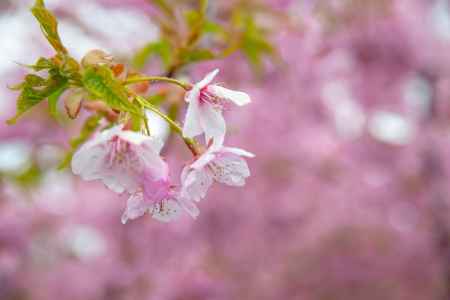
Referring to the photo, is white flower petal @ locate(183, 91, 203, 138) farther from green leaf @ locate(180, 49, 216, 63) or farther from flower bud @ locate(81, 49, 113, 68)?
green leaf @ locate(180, 49, 216, 63)

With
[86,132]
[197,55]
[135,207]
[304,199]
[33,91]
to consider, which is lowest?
[135,207]

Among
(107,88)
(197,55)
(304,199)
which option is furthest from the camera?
(304,199)

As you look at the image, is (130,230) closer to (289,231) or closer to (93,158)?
(289,231)

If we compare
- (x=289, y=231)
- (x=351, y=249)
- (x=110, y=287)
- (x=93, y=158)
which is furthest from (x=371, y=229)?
(x=93, y=158)

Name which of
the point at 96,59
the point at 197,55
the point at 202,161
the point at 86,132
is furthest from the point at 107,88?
the point at 197,55

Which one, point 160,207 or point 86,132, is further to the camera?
point 86,132

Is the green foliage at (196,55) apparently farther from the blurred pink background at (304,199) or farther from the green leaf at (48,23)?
the blurred pink background at (304,199)

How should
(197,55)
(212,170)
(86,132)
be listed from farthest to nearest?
(197,55) < (86,132) < (212,170)

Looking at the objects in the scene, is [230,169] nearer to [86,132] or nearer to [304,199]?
[86,132]
